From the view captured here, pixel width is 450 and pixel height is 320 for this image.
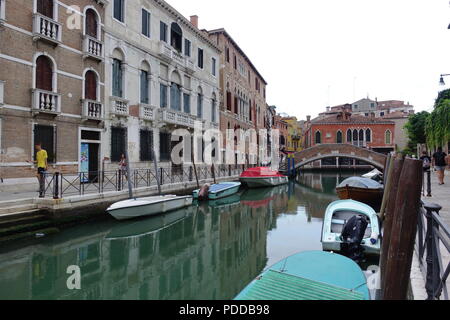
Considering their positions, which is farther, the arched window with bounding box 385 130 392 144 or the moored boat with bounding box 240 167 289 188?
the arched window with bounding box 385 130 392 144

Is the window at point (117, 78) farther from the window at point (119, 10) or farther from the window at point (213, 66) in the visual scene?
the window at point (213, 66)

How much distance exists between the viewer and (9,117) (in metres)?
8.93

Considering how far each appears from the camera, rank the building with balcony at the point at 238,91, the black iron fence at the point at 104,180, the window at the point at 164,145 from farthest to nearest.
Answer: the building with balcony at the point at 238,91 → the window at the point at 164,145 → the black iron fence at the point at 104,180

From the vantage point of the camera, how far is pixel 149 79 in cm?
1498

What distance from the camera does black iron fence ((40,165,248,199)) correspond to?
8289 millimetres

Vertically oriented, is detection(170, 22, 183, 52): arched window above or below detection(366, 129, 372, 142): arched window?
above

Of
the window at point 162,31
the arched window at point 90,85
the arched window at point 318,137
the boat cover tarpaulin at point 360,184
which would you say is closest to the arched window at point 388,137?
the arched window at point 318,137

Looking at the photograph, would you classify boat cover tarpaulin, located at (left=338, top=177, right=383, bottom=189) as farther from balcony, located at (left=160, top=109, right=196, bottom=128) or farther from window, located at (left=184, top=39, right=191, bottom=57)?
window, located at (left=184, top=39, right=191, bottom=57)

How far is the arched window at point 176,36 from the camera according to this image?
55.5ft

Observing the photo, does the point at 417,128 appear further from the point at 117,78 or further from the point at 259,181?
the point at 117,78

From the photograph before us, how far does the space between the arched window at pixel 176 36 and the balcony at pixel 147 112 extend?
4.63 m

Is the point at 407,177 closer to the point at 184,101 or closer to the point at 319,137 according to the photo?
the point at 184,101

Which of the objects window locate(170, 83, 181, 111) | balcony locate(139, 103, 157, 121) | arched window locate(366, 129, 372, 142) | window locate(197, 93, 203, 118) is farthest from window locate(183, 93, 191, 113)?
arched window locate(366, 129, 372, 142)

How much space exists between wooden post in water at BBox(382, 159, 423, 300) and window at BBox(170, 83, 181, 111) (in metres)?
15.1
